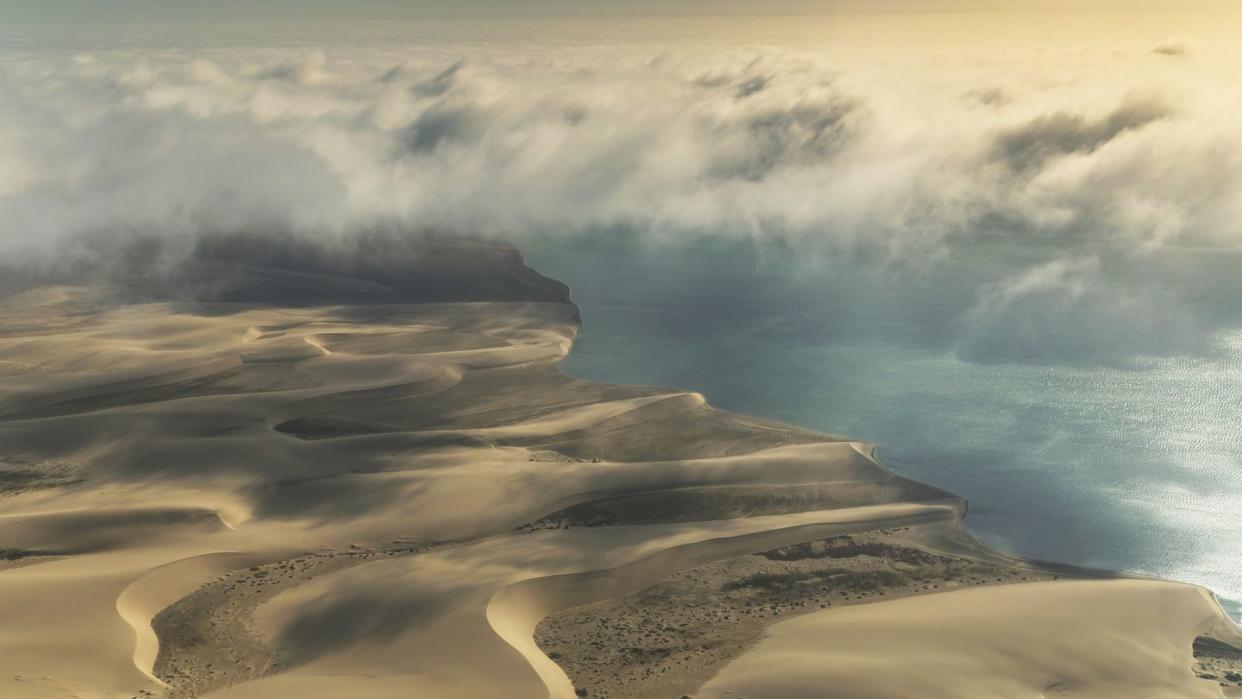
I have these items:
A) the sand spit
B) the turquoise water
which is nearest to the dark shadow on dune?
the turquoise water

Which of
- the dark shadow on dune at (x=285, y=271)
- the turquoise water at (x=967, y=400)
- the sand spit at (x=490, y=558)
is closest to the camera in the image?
the sand spit at (x=490, y=558)

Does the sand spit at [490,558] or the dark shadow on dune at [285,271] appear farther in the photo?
the dark shadow on dune at [285,271]

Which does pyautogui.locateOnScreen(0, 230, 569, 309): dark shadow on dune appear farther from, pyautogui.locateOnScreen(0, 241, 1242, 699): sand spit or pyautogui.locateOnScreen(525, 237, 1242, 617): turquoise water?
pyautogui.locateOnScreen(0, 241, 1242, 699): sand spit

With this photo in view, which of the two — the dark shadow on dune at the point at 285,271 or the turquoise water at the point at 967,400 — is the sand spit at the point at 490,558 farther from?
the dark shadow on dune at the point at 285,271

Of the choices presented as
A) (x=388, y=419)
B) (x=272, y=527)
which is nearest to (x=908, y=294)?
(x=388, y=419)

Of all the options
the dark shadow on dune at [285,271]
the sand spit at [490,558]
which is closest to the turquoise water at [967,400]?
the sand spit at [490,558]

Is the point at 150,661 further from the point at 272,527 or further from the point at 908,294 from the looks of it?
the point at 908,294
